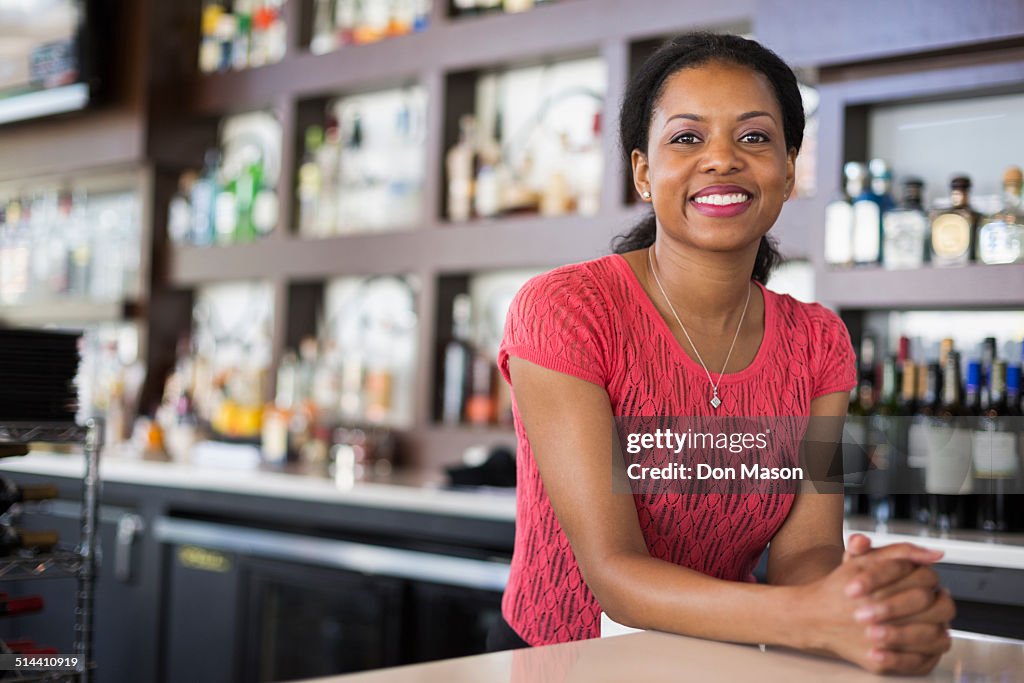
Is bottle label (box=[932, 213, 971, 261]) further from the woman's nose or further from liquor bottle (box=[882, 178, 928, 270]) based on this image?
the woman's nose

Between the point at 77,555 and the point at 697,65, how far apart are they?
1059mm

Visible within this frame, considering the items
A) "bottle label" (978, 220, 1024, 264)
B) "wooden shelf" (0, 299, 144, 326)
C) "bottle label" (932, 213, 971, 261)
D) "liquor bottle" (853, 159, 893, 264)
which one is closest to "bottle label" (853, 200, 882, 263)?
"liquor bottle" (853, 159, 893, 264)

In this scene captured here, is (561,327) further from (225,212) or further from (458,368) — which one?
(225,212)

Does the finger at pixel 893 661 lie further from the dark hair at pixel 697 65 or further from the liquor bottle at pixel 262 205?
the liquor bottle at pixel 262 205

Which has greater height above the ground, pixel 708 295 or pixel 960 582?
pixel 708 295

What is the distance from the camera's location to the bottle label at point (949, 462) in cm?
211

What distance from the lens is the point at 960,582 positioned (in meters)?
1.89

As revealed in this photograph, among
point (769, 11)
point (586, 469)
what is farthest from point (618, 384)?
point (769, 11)

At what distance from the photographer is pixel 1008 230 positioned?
2.18 metres

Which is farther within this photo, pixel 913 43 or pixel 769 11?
pixel 769 11

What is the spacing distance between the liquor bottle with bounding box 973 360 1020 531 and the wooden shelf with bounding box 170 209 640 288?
916mm

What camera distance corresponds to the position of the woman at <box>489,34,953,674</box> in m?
1.25

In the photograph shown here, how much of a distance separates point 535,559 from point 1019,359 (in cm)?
140

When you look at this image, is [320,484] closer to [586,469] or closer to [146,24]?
[586,469]
